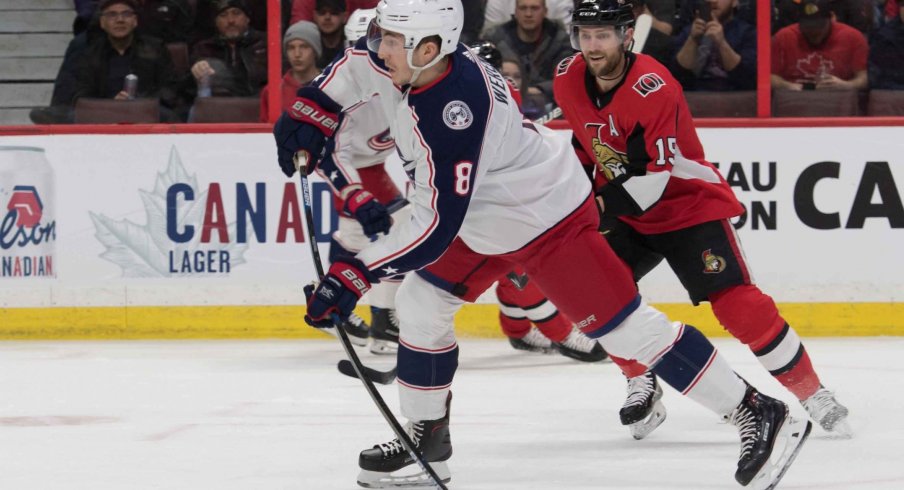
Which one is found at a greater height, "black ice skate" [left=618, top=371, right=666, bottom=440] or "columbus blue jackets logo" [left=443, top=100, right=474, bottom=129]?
"columbus blue jackets logo" [left=443, top=100, right=474, bottom=129]

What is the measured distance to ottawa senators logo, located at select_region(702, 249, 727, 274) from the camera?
11.6ft

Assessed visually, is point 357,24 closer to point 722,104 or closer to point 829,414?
point 722,104

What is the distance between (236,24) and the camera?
5.78 metres

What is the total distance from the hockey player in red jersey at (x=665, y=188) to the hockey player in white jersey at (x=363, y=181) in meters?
0.98

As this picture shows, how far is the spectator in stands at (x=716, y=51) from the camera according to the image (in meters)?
5.60

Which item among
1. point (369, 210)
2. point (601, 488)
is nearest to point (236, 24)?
point (369, 210)

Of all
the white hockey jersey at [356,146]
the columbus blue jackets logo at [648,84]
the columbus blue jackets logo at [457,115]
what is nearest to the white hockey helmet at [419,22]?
the columbus blue jackets logo at [457,115]

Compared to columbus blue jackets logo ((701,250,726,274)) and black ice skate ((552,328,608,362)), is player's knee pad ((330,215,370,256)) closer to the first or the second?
black ice skate ((552,328,608,362))

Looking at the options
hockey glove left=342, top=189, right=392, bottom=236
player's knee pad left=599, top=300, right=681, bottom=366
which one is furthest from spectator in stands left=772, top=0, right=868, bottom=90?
player's knee pad left=599, top=300, right=681, bottom=366

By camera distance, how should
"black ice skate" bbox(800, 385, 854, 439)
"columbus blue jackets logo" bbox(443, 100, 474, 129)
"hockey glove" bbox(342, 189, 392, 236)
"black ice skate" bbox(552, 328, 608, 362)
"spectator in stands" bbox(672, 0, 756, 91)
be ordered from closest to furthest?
"columbus blue jackets logo" bbox(443, 100, 474, 129) → "black ice skate" bbox(800, 385, 854, 439) → "hockey glove" bbox(342, 189, 392, 236) → "black ice skate" bbox(552, 328, 608, 362) → "spectator in stands" bbox(672, 0, 756, 91)

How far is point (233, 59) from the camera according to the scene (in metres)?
5.84

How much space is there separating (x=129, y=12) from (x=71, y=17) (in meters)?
0.25

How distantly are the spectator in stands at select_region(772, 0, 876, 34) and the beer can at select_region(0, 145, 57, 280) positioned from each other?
2.94 m

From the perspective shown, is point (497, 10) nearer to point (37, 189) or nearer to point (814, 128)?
point (814, 128)
